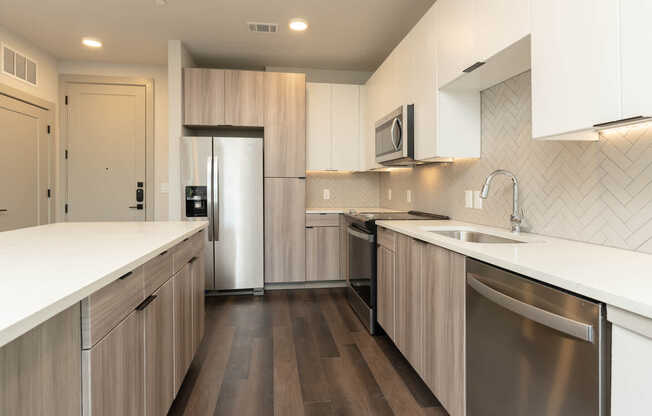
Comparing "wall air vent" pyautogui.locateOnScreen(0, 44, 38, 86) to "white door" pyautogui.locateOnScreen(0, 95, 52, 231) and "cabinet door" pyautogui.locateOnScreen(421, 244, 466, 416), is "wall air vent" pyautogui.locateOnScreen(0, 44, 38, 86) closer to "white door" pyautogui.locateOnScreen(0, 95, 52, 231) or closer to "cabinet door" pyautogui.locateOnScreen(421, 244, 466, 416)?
"white door" pyautogui.locateOnScreen(0, 95, 52, 231)

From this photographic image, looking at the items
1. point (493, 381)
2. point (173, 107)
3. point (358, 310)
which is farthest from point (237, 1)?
point (493, 381)

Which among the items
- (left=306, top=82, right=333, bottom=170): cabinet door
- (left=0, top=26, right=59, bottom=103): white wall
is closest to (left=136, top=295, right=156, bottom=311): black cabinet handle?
(left=306, top=82, right=333, bottom=170): cabinet door

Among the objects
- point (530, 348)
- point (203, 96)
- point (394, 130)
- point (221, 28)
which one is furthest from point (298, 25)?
point (530, 348)

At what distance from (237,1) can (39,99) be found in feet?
9.16

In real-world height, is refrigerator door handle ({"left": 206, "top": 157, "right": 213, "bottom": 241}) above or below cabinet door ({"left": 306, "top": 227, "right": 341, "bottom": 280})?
above

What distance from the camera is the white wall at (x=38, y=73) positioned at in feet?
11.9

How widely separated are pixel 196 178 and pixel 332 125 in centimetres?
167

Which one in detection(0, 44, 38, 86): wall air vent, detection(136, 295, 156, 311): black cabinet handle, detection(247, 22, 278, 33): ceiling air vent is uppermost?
detection(247, 22, 278, 33): ceiling air vent

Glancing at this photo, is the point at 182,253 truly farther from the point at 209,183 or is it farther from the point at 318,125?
the point at 318,125

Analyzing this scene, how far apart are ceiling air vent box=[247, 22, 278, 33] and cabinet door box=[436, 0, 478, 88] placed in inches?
67.4

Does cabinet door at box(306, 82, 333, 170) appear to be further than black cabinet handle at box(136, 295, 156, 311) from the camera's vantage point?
Yes

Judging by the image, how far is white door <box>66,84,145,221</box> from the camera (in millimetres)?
4480

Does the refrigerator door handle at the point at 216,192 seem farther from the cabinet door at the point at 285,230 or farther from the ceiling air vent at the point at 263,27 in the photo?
the ceiling air vent at the point at 263,27

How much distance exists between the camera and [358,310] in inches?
125
